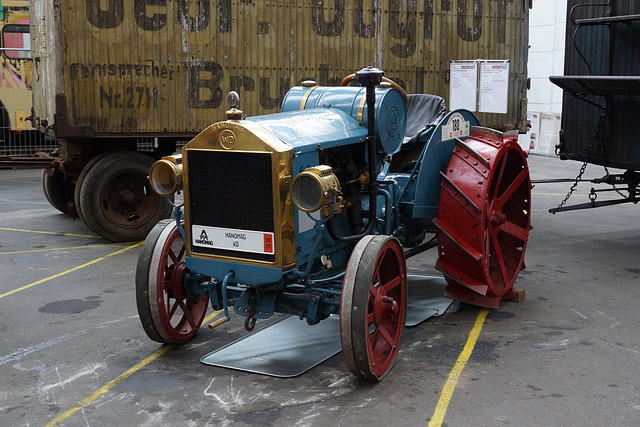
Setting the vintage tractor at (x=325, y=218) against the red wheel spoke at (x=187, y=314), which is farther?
the red wheel spoke at (x=187, y=314)

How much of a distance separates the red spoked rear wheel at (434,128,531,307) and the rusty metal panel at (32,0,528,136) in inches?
160

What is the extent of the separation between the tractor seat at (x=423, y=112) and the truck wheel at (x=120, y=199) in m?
3.66

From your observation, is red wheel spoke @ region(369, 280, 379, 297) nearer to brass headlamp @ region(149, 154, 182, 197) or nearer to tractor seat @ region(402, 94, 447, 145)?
brass headlamp @ region(149, 154, 182, 197)

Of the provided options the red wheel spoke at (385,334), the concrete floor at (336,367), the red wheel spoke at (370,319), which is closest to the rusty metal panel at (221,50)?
the concrete floor at (336,367)

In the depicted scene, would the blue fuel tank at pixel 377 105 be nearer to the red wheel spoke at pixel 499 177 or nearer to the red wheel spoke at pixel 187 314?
the red wheel spoke at pixel 499 177

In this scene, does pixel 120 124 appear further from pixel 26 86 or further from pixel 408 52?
pixel 26 86

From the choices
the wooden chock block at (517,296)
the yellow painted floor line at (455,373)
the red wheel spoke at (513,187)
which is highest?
the red wheel spoke at (513,187)

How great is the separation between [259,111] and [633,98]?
4628 mm

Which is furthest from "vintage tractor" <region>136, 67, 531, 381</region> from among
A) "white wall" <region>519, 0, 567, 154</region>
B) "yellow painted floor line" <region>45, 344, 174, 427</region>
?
"white wall" <region>519, 0, 567, 154</region>

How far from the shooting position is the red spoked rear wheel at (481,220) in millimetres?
6289

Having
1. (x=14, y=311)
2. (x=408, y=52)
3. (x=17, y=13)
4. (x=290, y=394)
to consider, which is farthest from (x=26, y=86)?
(x=290, y=394)

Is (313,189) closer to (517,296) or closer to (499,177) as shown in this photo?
(499,177)

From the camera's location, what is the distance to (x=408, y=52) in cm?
1106

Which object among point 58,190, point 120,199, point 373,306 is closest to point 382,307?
point 373,306
